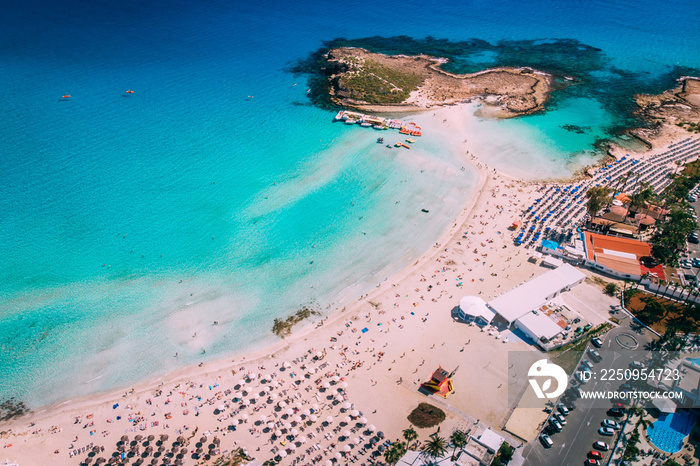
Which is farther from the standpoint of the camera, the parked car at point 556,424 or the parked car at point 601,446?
the parked car at point 556,424

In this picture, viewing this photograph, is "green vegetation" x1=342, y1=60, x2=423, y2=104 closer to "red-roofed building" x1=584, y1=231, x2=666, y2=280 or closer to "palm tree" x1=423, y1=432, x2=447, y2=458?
"red-roofed building" x1=584, y1=231, x2=666, y2=280

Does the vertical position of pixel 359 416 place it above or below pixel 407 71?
below

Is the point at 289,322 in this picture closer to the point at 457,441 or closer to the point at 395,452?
the point at 395,452

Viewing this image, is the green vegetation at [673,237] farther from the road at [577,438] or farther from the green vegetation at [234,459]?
the green vegetation at [234,459]

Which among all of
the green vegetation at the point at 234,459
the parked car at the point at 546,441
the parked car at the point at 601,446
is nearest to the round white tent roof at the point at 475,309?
the parked car at the point at 546,441

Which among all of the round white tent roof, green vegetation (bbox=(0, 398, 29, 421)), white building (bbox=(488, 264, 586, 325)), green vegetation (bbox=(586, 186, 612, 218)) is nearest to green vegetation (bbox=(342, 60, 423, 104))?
green vegetation (bbox=(586, 186, 612, 218))

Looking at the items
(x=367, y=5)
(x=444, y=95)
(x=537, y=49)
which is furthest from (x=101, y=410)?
(x=367, y=5)

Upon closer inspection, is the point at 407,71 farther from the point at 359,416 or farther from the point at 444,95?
the point at 359,416
